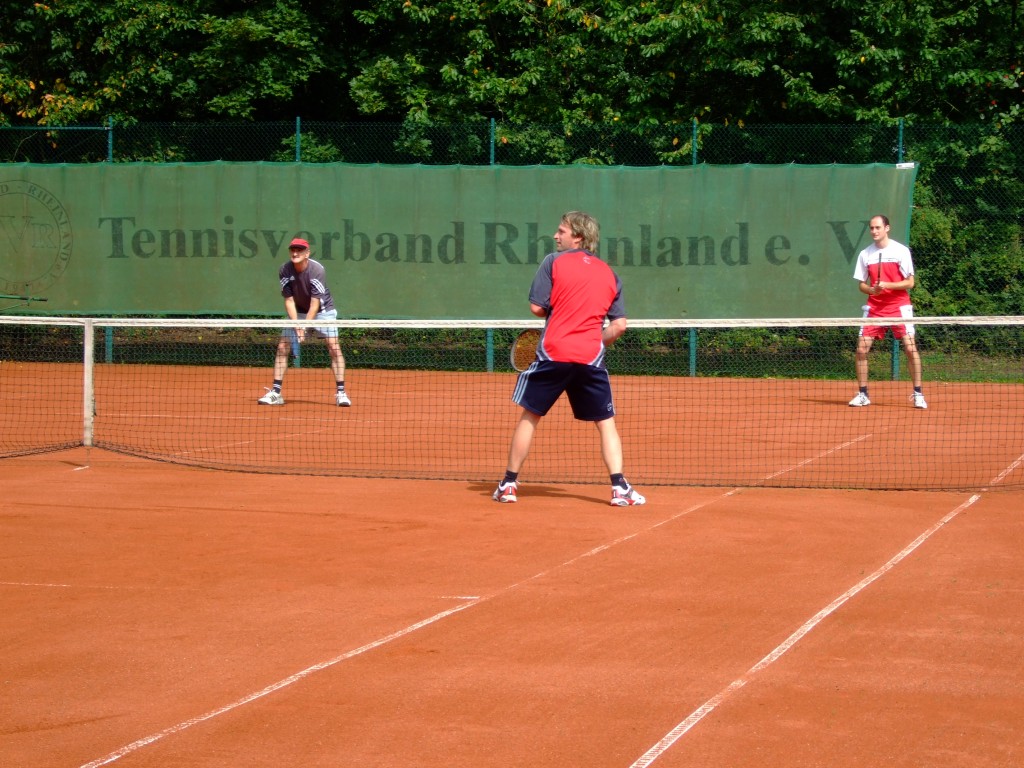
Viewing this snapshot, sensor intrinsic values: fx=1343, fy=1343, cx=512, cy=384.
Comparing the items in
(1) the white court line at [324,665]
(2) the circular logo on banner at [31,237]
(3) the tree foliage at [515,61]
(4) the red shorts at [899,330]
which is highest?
(3) the tree foliage at [515,61]

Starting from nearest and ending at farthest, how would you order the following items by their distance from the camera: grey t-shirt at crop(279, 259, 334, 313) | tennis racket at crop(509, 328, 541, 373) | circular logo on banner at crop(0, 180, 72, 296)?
grey t-shirt at crop(279, 259, 334, 313)
tennis racket at crop(509, 328, 541, 373)
circular logo on banner at crop(0, 180, 72, 296)

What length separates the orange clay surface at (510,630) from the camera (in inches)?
153

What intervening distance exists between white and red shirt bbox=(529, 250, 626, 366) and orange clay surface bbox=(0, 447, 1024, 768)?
92 centimetres

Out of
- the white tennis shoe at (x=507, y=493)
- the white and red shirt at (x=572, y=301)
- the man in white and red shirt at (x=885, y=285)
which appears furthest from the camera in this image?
the man in white and red shirt at (x=885, y=285)

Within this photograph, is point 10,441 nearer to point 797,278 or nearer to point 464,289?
point 464,289

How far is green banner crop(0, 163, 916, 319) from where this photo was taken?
15898 mm

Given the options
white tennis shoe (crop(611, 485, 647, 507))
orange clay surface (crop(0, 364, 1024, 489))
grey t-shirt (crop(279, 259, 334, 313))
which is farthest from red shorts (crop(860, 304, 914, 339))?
white tennis shoe (crop(611, 485, 647, 507))

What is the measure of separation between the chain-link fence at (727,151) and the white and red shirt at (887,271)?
153 inches

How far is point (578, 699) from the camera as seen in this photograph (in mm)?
4230

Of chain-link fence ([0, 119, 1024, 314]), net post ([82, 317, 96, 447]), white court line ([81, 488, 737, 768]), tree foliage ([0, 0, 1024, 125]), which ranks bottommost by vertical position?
white court line ([81, 488, 737, 768])

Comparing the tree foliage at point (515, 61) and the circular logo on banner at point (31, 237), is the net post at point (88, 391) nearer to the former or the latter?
the circular logo on banner at point (31, 237)

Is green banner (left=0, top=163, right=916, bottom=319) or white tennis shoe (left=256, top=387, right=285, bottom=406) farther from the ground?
green banner (left=0, top=163, right=916, bottom=319)

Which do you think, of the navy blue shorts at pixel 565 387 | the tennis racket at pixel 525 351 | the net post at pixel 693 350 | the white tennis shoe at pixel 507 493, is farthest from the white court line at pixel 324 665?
the net post at pixel 693 350

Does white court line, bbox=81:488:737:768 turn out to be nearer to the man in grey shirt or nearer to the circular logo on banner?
the man in grey shirt
